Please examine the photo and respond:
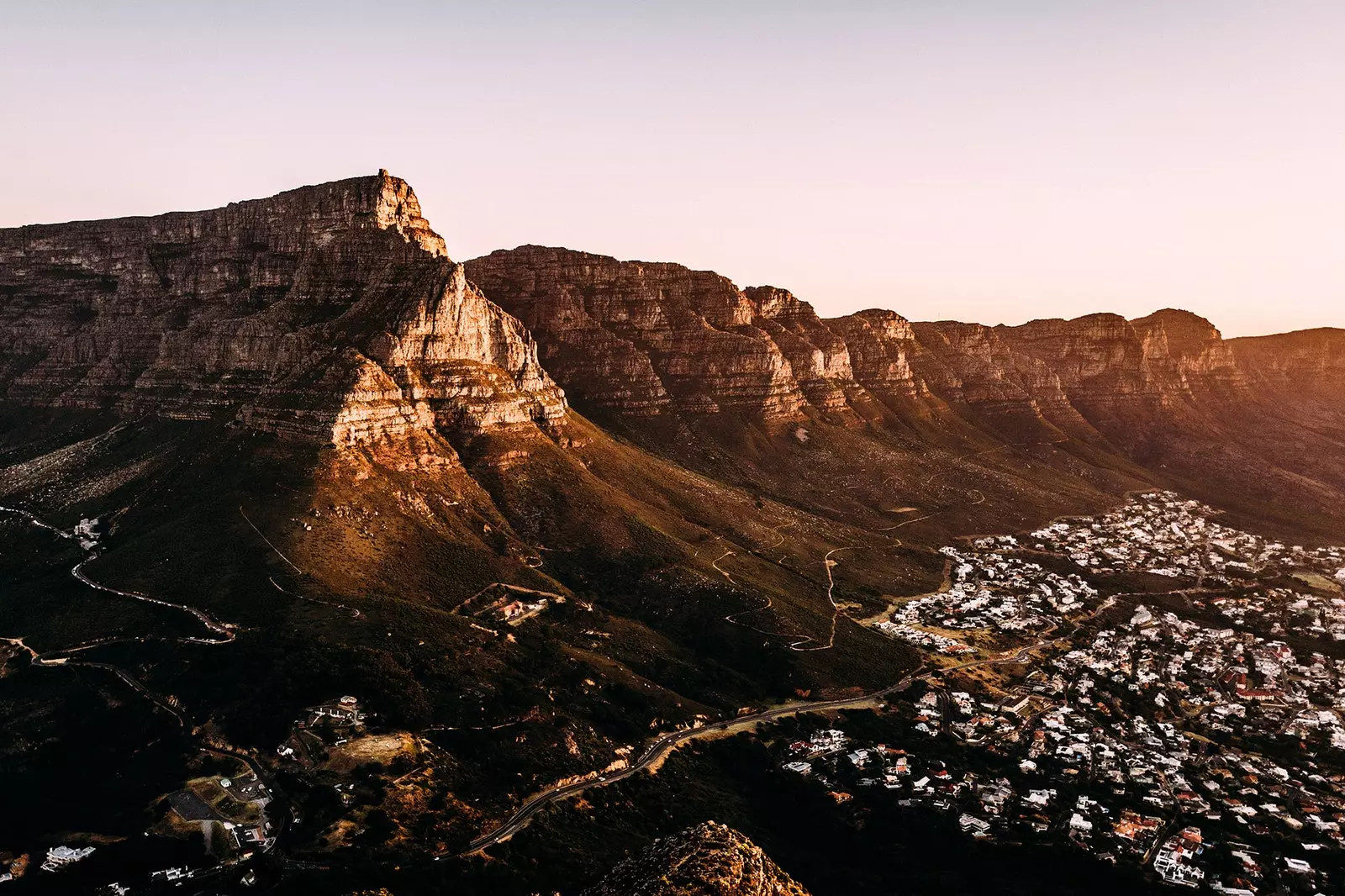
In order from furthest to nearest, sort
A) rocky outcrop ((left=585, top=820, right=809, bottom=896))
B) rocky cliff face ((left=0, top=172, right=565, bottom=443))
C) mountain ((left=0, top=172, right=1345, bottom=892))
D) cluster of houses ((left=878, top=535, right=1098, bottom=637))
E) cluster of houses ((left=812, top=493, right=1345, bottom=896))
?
cluster of houses ((left=878, top=535, right=1098, bottom=637)) < rocky cliff face ((left=0, top=172, right=565, bottom=443)) < cluster of houses ((left=812, top=493, right=1345, bottom=896)) < mountain ((left=0, top=172, right=1345, bottom=892)) < rocky outcrop ((left=585, top=820, right=809, bottom=896))

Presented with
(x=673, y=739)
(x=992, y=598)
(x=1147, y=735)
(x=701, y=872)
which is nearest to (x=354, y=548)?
(x=673, y=739)

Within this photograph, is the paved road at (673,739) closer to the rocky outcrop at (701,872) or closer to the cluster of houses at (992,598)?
the cluster of houses at (992,598)

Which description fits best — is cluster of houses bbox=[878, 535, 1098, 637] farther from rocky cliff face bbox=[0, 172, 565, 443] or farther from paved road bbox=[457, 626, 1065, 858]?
rocky cliff face bbox=[0, 172, 565, 443]

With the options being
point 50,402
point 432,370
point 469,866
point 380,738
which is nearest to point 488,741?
point 380,738

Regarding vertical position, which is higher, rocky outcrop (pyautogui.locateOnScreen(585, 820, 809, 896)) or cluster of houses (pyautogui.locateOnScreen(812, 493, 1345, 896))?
rocky outcrop (pyautogui.locateOnScreen(585, 820, 809, 896))

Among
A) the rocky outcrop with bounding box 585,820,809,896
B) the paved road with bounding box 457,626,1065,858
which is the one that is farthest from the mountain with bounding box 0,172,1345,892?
the paved road with bounding box 457,626,1065,858

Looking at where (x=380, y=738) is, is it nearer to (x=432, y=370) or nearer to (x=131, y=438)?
(x=432, y=370)
